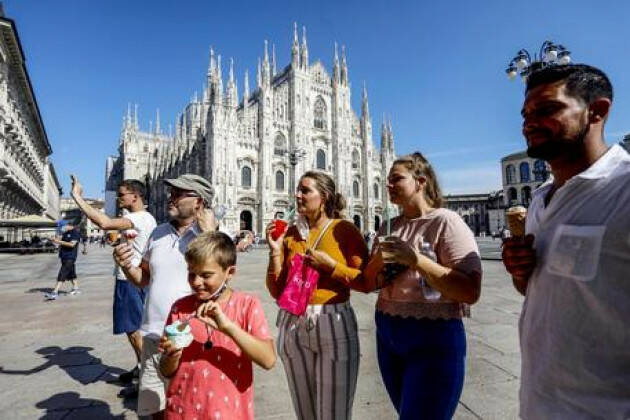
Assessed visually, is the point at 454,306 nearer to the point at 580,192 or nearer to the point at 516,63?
the point at 580,192

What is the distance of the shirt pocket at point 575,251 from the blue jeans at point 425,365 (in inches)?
30.3

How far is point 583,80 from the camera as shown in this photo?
3.80 ft

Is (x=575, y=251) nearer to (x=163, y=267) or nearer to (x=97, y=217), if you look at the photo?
(x=163, y=267)

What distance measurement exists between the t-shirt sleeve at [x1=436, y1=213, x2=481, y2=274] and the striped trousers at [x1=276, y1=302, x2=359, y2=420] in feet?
2.11

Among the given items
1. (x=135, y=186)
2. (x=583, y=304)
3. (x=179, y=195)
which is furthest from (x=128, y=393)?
(x=583, y=304)

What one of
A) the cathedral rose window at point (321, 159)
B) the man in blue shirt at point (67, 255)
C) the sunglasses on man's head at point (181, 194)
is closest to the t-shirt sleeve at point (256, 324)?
the sunglasses on man's head at point (181, 194)

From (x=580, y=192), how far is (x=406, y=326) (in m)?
1.02

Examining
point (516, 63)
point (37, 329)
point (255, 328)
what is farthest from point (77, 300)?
point (516, 63)

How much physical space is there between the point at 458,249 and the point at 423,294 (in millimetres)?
286

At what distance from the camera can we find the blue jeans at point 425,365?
1.63 metres

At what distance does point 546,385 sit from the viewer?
1.07 m

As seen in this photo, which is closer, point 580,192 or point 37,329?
point 580,192

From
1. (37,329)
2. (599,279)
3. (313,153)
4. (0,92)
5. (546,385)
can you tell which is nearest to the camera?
(599,279)

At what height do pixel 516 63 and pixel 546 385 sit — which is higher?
pixel 516 63
